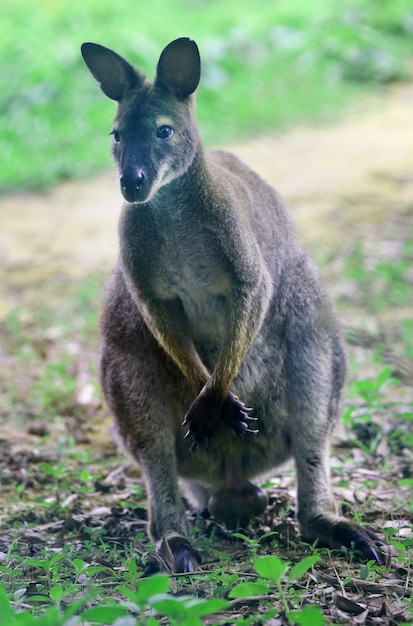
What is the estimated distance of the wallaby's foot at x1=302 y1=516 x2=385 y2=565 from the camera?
12.4 ft

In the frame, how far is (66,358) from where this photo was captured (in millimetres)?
6531

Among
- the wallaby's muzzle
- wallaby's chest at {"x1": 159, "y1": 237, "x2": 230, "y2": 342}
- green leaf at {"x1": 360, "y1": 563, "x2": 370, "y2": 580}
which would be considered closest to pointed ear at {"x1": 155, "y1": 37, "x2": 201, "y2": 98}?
the wallaby's muzzle

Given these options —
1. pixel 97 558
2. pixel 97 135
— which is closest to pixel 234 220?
pixel 97 558

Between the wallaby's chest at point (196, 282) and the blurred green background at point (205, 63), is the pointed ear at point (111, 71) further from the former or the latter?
the blurred green background at point (205, 63)

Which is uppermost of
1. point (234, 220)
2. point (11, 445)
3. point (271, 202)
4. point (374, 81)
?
point (374, 81)

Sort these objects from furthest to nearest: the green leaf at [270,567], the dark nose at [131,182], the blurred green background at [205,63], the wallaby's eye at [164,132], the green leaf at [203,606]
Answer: the blurred green background at [205,63] → the wallaby's eye at [164,132] → the dark nose at [131,182] → the green leaf at [270,567] → the green leaf at [203,606]

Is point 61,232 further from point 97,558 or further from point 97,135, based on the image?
point 97,558

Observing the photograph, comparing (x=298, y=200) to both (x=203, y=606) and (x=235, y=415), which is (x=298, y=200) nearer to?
(x=235, y=415)

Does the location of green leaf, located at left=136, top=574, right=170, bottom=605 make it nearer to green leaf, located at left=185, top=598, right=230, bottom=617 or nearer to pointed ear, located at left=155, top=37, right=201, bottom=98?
green leaf, located at left=185, top=598, right=230, bottom=617

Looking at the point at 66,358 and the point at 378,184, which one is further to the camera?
the point at 378,184

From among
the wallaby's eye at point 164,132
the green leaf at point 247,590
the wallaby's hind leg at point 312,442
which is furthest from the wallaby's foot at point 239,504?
the wallaby's eye at point 164,132

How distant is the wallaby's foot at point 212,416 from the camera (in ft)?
12.8

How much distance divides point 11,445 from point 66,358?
1290mm

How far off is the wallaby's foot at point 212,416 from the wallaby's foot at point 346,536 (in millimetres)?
479
